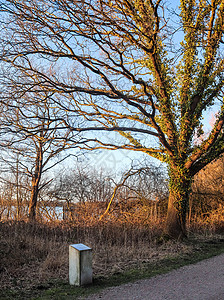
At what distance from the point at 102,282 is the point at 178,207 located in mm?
6026

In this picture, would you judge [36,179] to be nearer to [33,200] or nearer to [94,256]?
[33,200]

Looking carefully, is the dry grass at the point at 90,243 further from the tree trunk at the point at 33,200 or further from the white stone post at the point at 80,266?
the tree trunk at the point at 33,200

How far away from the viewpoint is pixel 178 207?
11.4m

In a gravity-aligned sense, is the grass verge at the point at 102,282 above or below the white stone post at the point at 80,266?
below

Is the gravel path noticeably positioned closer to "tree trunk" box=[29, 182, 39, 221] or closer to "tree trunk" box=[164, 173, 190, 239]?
"tree trunk" box=[164, 173, 190, 239]

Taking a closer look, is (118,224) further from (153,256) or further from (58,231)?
(153,256)

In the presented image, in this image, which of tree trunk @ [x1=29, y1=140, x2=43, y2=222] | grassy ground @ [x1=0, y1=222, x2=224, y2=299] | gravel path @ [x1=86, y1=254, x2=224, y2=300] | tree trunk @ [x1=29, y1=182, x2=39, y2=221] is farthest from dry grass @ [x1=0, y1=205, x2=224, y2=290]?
tree trunk @ [x1=29, y1=140, x2=43, y2=222]

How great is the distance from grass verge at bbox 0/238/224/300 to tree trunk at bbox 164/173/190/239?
2187 millimetres

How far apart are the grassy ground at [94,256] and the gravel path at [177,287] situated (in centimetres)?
32

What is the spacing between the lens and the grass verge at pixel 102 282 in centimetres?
532

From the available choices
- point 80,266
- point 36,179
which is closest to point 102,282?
point 80,266

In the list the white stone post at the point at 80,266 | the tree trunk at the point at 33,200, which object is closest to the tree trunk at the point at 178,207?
the white stone post at the point at 80,266

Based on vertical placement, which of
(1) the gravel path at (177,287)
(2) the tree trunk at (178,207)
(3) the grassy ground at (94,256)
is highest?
(2) the tree trunk at (178,207)

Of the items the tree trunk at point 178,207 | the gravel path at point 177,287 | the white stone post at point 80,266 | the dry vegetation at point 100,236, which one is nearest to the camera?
the gravel path at point 177,287
